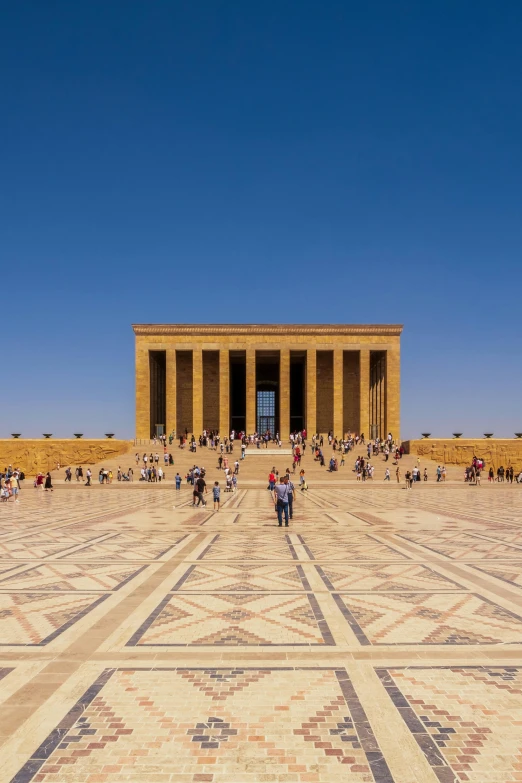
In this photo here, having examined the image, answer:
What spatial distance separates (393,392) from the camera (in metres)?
42.4

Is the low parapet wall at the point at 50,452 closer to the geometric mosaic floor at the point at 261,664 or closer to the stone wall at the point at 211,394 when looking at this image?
the stone wall at the point at 211,394

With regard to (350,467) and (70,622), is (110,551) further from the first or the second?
(350,467)

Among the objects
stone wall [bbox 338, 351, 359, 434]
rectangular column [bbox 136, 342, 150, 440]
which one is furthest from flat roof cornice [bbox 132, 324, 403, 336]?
stone wall [bbox 338, 351, 359, 434]

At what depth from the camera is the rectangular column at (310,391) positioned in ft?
139

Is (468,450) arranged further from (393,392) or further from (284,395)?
(284,395)

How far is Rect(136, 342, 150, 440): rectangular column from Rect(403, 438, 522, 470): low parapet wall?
20.2 meters

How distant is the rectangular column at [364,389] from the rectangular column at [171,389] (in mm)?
15292

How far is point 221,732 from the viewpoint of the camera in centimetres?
321

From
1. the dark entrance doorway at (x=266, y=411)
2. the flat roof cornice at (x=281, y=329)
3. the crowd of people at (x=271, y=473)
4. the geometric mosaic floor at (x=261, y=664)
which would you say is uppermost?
the flat roof cornice at (x=281, y=329)

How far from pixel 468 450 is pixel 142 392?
82.7ft

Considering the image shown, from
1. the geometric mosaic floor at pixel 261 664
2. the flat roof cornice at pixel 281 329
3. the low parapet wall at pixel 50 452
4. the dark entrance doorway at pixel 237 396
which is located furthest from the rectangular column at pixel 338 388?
the geometric mosaic floor at pixel 261 664

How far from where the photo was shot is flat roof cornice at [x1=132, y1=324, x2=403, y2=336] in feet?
139

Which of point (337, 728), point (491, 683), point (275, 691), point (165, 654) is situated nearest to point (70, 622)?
point (165, 654)

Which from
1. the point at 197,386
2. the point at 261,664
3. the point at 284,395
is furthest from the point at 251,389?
the point at 261,664
